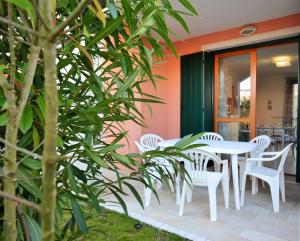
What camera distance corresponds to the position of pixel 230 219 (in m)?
2.46

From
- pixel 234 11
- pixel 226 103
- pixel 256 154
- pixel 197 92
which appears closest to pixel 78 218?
pixel 256 154

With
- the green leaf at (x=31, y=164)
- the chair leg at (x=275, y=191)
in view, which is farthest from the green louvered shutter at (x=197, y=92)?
the green leaf at (x=31, y=164)

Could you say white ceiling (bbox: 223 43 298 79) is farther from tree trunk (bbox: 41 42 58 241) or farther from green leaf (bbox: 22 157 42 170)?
tree trunk (bbox: 41 42 58 241)

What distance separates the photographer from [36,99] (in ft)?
2.21

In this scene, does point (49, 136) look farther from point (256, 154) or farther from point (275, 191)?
point (256, 154)

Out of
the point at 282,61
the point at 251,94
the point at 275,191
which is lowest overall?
the point at 275,191

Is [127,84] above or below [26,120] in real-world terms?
above

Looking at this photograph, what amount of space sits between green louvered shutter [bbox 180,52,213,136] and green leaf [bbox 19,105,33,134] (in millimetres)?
4275

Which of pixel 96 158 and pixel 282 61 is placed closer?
pixel 96 158

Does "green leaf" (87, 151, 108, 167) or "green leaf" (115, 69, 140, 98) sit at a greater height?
"green leaf" (115, 69, 140, 98)

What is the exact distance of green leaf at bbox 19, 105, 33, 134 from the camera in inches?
21.9

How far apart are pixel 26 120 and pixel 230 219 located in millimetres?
2419

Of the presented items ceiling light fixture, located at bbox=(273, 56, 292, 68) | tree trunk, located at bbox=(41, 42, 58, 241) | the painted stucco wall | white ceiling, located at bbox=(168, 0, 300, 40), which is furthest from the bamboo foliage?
ceiling light fixture, located at bbox=(273, 56, 292, 68)

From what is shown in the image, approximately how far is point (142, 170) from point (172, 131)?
4.44 metres
